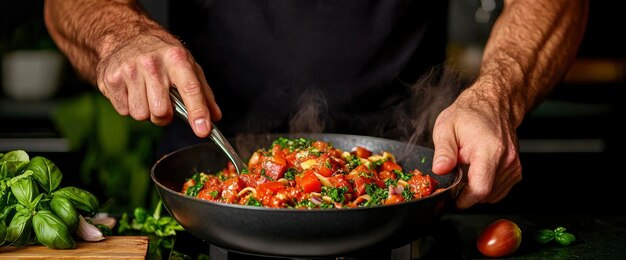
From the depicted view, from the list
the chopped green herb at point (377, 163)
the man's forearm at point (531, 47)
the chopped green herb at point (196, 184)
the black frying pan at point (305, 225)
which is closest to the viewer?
the black frying pan at point (305, 225)

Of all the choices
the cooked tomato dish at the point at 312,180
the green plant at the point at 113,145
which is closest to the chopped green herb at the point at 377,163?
the cooked tomato dish at the point at 312,180

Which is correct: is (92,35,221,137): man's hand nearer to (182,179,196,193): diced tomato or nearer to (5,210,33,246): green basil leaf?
(182,179,196,193): diced tomato

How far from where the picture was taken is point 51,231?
5.09 feet

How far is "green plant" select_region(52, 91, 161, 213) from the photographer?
3.62 metres

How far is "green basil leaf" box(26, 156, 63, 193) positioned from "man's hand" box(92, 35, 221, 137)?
21cm

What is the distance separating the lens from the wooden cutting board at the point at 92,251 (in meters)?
1.56

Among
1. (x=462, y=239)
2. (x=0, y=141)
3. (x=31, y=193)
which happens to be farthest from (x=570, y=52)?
(x=0, y=141)

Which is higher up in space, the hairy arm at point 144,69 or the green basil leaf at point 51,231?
the hairy arm at point 144,69

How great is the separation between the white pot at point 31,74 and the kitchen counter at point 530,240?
2.24m

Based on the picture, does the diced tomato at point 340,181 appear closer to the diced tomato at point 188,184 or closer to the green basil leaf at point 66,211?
the diced tomato at point 188,184

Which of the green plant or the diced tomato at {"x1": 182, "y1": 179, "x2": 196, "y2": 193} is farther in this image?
the green plant

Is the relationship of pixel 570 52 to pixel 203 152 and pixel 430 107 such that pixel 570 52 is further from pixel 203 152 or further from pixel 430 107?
pixel 203 152

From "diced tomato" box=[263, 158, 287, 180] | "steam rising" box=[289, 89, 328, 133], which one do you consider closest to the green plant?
"steam rising" box=[289, 89, 328, 133]

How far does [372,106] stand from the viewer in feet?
8.12
